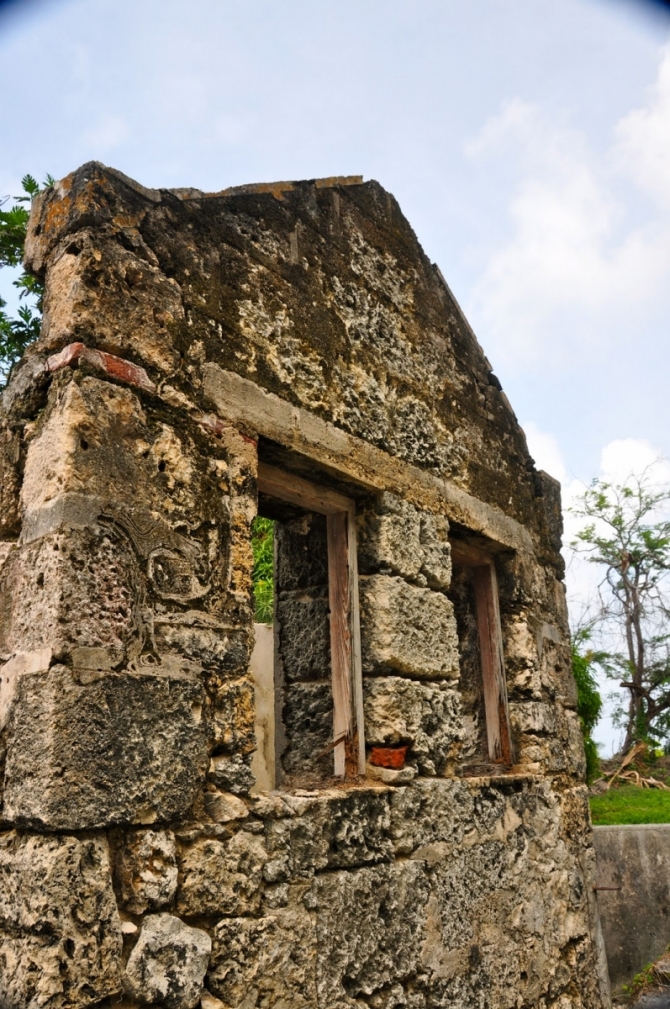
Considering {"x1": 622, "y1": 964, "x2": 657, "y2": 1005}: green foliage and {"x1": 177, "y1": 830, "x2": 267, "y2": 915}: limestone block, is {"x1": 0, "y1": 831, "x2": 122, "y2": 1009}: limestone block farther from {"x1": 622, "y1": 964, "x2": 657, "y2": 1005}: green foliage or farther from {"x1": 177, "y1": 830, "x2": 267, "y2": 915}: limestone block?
{"x1": 622, "y1": 964, "x2": 657, "y2": 1005}: green foliage

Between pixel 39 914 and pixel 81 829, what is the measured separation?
0.19 metres

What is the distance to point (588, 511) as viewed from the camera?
15.9 meters

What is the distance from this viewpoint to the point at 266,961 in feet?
7.73

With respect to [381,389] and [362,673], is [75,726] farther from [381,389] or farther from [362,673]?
[381,389]

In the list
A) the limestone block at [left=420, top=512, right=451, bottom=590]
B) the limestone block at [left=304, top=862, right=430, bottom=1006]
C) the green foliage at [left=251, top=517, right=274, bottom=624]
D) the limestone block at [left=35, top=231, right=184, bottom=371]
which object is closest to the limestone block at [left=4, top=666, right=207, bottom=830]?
the limestone block at [left=304, top=862, right=430, bottom=1006]

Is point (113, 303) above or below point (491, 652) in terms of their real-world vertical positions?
above

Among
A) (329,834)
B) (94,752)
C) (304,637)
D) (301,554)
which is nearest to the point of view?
(94,752)

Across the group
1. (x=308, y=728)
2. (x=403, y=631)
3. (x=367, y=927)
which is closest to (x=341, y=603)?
(x=403, y=631)

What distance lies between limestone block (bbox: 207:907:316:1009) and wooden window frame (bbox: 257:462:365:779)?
2.25 ft

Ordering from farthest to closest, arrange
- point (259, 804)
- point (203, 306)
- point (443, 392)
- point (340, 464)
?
point (443, 392) < point (340, 464) < point (203, 306) < point (259, 804)

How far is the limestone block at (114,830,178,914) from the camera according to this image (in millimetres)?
2064

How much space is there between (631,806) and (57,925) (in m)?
8.14

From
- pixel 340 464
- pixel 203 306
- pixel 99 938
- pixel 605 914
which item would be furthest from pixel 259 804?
pixel 605 914

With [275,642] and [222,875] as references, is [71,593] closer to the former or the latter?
[222,875]
